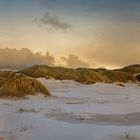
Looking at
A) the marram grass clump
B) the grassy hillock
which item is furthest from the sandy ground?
the grassy hillock

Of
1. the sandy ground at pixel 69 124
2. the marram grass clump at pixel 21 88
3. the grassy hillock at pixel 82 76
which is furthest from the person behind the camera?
the grassy hillock at pixel 82 76

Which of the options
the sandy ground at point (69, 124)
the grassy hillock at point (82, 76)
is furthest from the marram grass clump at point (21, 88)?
the grassy hillock at point (82, 76)

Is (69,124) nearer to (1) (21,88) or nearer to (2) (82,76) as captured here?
(1) (21,88)

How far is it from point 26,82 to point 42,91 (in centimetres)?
137

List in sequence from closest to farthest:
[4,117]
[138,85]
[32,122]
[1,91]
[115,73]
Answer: [32,122]
[4,117]
[1,91]
[138,85]
[115,73]

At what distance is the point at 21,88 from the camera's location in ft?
91.1

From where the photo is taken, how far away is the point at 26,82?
1142 inches

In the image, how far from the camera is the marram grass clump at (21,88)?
88.3ft

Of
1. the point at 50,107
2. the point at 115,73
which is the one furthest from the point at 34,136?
the point at 115,73

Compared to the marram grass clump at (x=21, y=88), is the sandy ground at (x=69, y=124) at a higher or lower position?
lower

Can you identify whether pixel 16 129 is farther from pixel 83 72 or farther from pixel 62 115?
pixel 83 72

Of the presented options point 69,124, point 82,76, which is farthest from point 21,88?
point 82,76

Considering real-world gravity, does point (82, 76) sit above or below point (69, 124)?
above

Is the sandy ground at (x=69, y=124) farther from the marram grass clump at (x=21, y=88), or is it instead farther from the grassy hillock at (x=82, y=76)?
the grassy hillock at (x=82, y=76)
